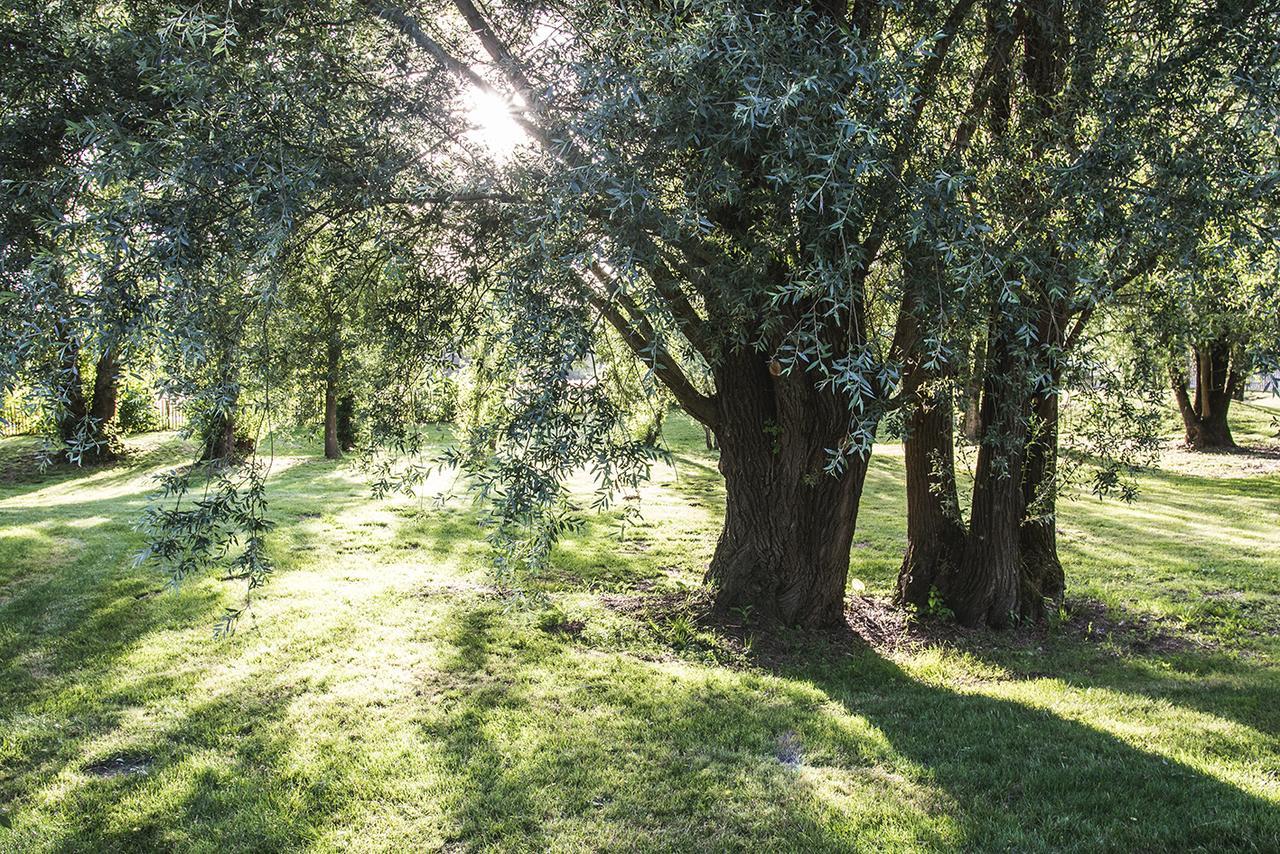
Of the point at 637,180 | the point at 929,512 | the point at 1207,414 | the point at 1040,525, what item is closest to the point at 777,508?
the point at 929,512

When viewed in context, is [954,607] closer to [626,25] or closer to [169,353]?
[626,25]

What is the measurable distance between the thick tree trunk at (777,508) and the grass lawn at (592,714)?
54 cm

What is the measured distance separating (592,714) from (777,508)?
3411 mm

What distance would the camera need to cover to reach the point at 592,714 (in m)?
7.24

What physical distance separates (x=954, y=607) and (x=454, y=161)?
8054 millimetres

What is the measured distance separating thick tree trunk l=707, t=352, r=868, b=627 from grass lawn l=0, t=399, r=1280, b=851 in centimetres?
54

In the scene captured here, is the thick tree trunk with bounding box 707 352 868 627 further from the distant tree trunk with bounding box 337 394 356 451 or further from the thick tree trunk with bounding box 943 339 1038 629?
the distant tree trunk with bounding box 337 394 356 451

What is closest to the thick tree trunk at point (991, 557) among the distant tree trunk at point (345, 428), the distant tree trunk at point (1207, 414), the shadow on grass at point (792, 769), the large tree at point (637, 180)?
the shadow on grass at point (792, 769)

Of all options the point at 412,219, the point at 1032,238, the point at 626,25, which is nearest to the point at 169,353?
the point at 412,219

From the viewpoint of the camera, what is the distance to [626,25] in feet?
17.7

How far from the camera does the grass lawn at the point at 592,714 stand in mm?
5391

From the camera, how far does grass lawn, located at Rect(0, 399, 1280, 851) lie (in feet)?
17.7

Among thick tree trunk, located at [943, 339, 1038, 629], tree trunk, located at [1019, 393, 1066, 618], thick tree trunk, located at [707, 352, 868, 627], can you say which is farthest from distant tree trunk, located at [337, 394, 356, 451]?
tree trunk, located at [1019, 393, 1066, 618]

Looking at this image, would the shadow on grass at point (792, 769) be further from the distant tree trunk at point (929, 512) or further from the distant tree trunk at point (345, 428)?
the distant tree trunk at point (345, 428)
